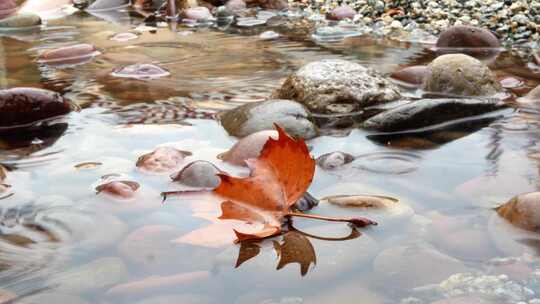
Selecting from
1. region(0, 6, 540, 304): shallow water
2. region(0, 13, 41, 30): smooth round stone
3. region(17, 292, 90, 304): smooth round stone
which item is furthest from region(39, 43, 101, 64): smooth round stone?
region(17, 292, 90, 304): smooth round stone

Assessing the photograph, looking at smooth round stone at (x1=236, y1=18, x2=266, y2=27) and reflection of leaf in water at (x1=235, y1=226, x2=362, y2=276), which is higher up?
reflection of leaf in water at (x1=235, y1=226, x2=362, y2=276)

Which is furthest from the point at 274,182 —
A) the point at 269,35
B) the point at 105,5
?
the point at 105,5

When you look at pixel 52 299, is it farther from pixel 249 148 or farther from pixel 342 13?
pixel 342 13

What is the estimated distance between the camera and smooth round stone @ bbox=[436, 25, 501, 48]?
207 inches

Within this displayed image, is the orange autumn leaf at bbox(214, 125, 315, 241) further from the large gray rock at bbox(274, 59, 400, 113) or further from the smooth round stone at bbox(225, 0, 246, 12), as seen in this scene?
the smooth round stone at bbox(225, 0, 246, 12)

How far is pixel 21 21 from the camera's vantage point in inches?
282

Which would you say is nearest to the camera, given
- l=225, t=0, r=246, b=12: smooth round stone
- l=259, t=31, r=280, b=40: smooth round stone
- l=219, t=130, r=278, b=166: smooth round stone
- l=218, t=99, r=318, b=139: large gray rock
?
l=219, t=130, r=278, b=166: smooth round stone

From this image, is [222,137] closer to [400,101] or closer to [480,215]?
[400,101]

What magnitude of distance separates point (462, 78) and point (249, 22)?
4024mm

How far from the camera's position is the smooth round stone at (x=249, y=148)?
8.51ft

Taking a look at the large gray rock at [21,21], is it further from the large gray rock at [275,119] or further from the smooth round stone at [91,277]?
the smooth round stone at [91,277]

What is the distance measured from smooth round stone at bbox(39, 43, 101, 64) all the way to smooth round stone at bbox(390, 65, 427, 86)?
2.56m

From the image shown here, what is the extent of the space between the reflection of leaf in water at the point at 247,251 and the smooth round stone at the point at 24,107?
1.82 m

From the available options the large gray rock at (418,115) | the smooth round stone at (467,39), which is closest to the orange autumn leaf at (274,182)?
the large gray rock at (418,115)
